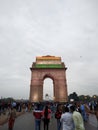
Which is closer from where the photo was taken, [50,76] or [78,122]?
[78,122]

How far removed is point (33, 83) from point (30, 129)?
38.5 m

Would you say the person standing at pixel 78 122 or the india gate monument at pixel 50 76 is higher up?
the india gate monument at pixel 50 76

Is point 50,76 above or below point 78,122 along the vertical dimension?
above

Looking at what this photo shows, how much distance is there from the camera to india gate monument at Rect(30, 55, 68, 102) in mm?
48281

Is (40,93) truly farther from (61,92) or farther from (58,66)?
(58,66)

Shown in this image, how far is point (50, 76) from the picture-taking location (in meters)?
50.7

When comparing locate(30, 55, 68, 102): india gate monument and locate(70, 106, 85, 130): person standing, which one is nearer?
locate(70, 106, 85, 130): person standing

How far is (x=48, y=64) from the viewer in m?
51.4

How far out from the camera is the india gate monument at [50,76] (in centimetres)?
4828

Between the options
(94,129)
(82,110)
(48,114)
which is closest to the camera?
(48,114)

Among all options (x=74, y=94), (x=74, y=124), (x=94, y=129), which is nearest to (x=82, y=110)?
(x=94, y=129)

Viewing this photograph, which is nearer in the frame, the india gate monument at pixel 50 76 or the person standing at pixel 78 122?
the person standing at pixel 78 122

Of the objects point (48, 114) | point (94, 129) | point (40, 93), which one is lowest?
point (94, 129)

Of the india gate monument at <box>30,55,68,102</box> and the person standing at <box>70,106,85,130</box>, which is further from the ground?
the india gate monument at <box>30,55,68,102</box>
